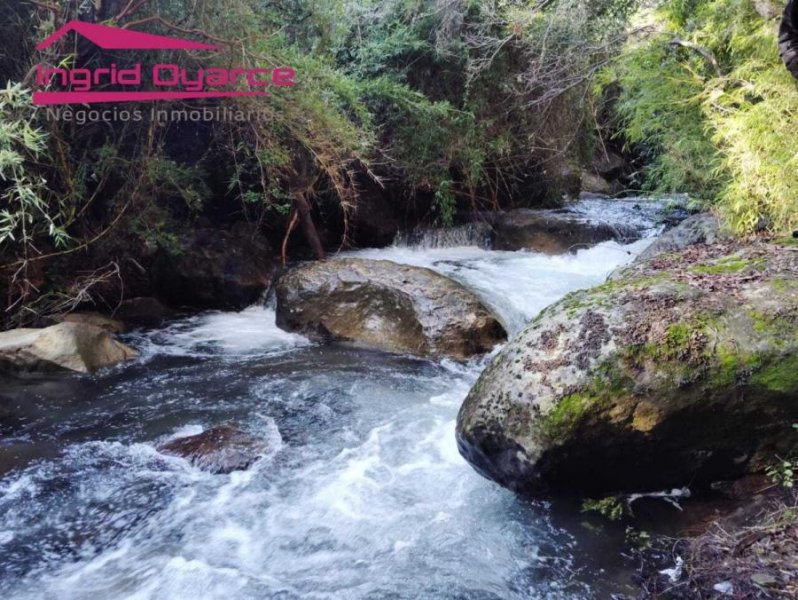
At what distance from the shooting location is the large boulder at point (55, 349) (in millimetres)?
5391

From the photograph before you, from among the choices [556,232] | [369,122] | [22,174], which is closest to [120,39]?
[22,174]

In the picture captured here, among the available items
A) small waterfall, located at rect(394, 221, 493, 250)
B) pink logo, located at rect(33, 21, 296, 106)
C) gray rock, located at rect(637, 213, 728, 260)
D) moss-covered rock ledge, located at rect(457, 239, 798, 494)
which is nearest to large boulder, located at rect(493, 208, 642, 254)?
small waterfall, located at rect(394, 221, 493, 250)

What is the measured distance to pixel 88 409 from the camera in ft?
16.1

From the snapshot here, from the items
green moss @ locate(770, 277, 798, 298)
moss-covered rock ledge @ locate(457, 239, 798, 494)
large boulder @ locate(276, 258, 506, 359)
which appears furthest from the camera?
large boulder @ locate(276, 258, 506, 359)

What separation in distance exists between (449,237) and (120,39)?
19.7 feet

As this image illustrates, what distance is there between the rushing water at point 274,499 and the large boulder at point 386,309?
0.39m

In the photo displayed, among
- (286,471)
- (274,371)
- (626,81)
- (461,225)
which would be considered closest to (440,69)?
(461,225)

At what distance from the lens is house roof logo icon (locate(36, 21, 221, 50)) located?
5.69m

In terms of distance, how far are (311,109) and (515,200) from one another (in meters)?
5.63

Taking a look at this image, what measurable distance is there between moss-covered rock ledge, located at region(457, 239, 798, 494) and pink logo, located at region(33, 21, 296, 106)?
184 inches

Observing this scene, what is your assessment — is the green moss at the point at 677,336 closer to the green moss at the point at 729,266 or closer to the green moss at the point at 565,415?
the green moss at the point at 565,415

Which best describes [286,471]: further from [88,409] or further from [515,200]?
[515,200]

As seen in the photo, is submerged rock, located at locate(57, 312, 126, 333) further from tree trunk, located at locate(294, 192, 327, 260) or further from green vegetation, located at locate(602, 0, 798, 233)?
green vegetation, located at locate(602, 0, 798, 233)

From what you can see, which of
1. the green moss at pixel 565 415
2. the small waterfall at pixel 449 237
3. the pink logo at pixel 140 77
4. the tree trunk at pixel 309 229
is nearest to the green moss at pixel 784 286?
→ the green moss at pixel 565 415
